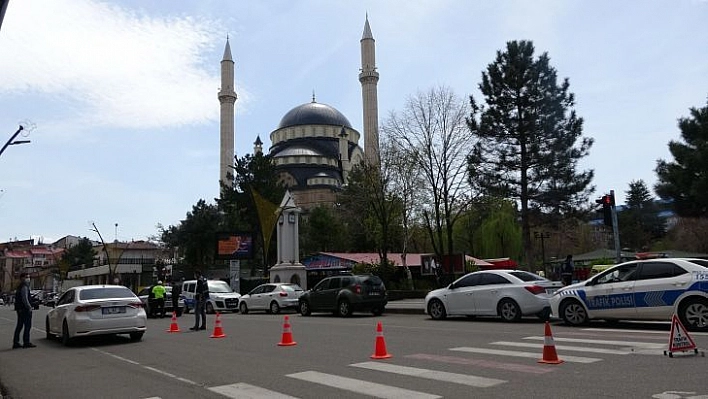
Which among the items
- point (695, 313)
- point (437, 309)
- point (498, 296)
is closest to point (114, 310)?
point (437, 309)

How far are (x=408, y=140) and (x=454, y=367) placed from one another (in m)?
26.7

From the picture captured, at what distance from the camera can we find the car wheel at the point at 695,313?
1190cm

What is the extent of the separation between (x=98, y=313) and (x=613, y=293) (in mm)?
12031

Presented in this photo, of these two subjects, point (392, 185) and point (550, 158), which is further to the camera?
point (392, 185)

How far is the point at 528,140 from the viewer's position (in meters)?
34.4

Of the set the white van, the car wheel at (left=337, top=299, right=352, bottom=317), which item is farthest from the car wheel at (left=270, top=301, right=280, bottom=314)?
the car wheel at (left=337, top=299, right=352, bottom=317)

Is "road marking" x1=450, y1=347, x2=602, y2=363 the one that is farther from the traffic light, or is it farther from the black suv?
the black suv

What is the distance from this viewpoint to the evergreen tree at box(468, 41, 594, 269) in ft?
113

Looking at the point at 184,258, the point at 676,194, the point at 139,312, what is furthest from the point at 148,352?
the point at 184,258

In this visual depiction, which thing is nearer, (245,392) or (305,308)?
(245,392)

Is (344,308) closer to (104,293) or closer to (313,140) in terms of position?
(104,293)

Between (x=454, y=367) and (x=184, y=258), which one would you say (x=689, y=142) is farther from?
(x=184, y=258)

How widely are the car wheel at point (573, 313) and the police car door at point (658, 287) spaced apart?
135 cm

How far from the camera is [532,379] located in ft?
24.6
